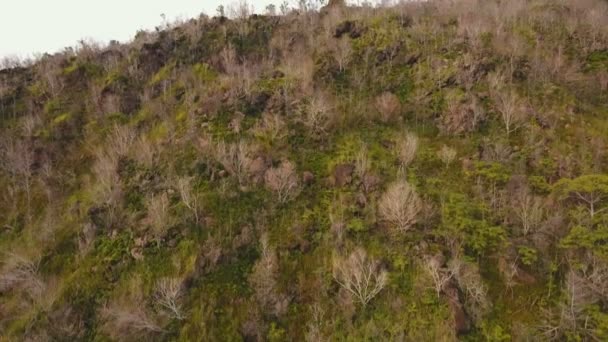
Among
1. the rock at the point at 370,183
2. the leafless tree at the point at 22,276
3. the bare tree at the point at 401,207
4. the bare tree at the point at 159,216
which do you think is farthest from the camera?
the rock at the point at 370,183

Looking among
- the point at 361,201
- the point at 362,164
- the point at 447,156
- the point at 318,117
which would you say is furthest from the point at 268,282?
the point at 447,156

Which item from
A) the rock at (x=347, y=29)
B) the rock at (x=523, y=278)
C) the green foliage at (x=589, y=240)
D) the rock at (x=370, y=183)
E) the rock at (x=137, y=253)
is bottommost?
the rock at (x=523, y=278)

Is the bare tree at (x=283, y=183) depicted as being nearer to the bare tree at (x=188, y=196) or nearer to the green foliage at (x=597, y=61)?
the bare tree at (x=188, y=196)

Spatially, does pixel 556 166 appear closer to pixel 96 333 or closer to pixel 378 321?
pixel 378 321

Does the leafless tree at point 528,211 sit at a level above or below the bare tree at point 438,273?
above

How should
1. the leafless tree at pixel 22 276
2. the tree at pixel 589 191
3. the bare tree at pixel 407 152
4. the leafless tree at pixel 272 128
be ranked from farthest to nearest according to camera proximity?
1. the leafless tree at pixel 272 128
2. the bare tree at pixel 407 152
3. the leafless tree at pixel 22 276
4. the tree at pixel 589 191

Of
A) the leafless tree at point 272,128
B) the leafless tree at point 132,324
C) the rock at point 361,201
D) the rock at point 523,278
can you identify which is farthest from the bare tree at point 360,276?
the leafless tree at point 272,128

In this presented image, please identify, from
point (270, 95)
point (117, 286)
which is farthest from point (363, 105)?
point (117, 286)
